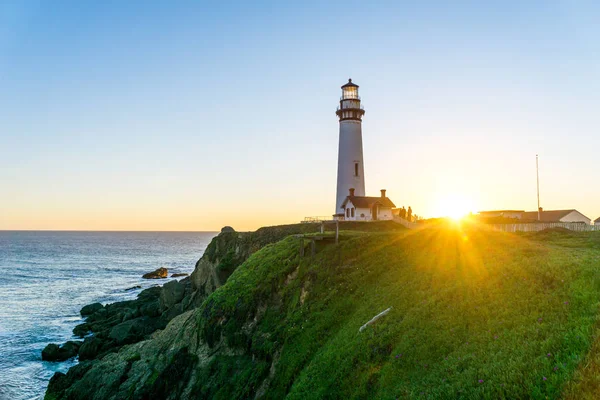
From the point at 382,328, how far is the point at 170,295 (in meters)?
32.0

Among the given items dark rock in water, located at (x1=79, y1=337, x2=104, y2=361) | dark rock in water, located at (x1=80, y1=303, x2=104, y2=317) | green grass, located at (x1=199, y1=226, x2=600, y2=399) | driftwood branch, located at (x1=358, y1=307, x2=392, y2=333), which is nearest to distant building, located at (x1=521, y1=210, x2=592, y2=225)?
green grass, located at (x1=199, y1=226, x2=600, y2=399)

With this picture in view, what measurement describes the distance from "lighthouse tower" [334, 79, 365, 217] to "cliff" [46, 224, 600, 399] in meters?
24.1

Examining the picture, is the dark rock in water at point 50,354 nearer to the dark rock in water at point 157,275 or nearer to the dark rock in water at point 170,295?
the dark rock in water at point 170,295

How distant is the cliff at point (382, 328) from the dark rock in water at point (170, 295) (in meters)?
14.9

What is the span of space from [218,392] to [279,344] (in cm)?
333

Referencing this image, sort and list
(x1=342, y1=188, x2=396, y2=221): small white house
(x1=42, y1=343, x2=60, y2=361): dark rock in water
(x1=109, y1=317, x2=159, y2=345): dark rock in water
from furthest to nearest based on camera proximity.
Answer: (x1=342, y1=188, x2=396, y2=221): small white house → (x1=109, y1=317, x2=159, y2=345): dark rock in water → (x1=42, y1=343, x2=60, y2=361): dark rock in water

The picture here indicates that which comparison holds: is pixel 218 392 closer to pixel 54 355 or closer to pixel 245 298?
pixel 245 298

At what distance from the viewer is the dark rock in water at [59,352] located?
32844mm

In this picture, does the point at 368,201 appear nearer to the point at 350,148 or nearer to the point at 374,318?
the point at 350,148

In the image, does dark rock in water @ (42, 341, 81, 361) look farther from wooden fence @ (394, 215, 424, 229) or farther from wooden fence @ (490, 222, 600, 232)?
wooden fence @ (490, 222, 600, 232)

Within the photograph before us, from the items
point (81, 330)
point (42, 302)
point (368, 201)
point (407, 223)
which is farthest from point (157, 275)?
point (407, 223)

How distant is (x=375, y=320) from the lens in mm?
16922

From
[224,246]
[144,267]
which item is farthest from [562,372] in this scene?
[144,267]

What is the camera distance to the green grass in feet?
37.1
